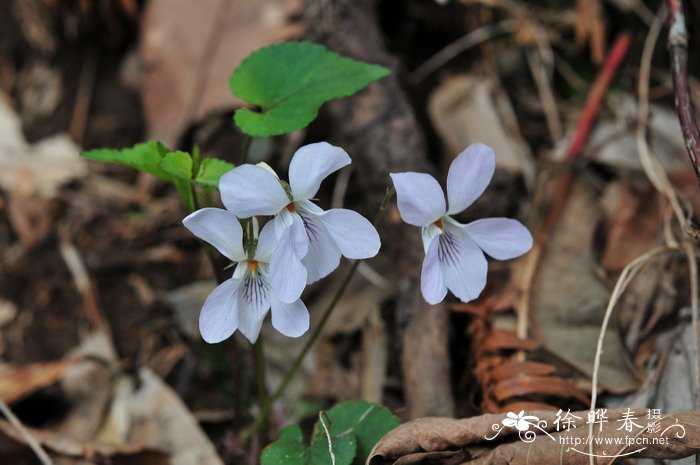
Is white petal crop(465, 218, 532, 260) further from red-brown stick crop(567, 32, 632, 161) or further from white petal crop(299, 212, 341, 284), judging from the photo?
red-brown stick crop(567, 32, 632, 161)

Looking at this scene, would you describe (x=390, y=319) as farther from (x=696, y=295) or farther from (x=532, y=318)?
(x=696, y=295)

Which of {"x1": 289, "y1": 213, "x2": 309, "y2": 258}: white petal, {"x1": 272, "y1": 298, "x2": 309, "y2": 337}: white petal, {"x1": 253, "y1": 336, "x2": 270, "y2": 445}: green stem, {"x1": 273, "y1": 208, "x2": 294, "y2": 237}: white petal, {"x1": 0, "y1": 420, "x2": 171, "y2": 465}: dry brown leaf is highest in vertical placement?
{"x1": 273, "y1": 208, "x2": 294, "y2": 237}: white petal

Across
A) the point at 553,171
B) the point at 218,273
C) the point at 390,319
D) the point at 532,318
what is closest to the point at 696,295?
the point at 532,318

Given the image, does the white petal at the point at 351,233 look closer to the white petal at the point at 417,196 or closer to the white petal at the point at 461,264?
the white petal at the point at 417,196

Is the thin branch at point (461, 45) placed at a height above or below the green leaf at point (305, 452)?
above

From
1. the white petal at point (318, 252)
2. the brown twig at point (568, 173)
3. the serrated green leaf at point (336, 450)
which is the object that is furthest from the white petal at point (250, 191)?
the brown twig at point (568, 173)

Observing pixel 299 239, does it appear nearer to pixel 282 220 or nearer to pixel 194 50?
pixel 282 220

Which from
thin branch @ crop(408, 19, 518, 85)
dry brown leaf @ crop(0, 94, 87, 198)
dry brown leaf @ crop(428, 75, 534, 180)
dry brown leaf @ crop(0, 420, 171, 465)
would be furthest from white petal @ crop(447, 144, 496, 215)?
dry brown leaf @ crop(0, 94, 87, 198)
